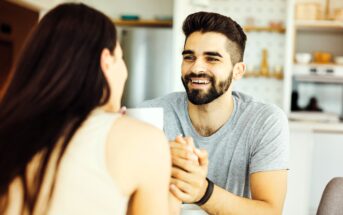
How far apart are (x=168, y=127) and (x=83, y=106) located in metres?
0.87

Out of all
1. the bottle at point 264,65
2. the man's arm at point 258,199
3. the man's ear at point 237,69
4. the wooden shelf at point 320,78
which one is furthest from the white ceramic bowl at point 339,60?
the man's arm at point 258,199

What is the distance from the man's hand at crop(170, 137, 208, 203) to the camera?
45.0 inches

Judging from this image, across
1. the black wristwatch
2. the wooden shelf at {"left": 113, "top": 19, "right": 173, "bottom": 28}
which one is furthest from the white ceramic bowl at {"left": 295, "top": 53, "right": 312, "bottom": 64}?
the black wristwatch

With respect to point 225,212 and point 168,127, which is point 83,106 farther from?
point 168,127

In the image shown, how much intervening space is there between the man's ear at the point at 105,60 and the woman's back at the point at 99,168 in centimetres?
9

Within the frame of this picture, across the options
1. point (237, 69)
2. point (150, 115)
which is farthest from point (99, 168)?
point (237, 69)

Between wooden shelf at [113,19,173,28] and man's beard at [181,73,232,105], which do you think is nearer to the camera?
man's beard at [181,73,232,105]

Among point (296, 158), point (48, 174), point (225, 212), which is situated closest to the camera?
point (48, 174)

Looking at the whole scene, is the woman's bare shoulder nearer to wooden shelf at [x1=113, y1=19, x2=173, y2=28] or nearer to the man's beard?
the man's beard

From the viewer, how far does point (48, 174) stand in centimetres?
83

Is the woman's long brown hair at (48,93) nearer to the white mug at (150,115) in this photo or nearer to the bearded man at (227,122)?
the white mug at (150,115)

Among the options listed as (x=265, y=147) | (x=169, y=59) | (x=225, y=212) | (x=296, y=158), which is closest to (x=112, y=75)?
(x=225, y=212)

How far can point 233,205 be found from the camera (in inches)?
50.2

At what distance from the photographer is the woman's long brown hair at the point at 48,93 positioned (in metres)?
0.83
